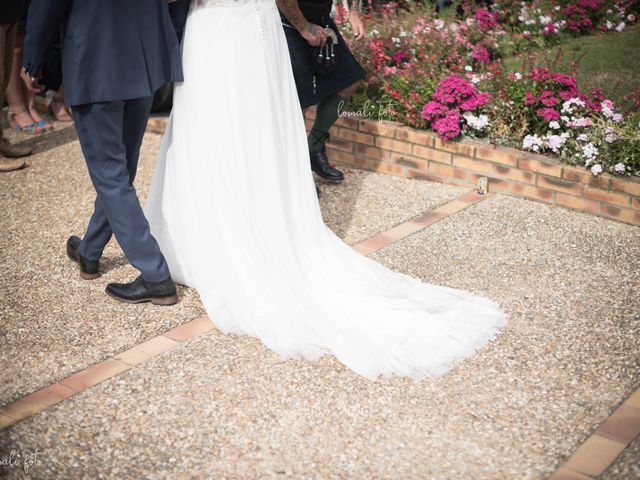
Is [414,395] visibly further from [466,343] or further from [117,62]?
[117,62]

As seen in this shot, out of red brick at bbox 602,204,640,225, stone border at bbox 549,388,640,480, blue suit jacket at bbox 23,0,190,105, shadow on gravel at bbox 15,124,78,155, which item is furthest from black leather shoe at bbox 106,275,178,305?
shadow on gravel at bbox 15,124,78,155

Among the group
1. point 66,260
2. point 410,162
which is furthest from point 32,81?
point 410,162

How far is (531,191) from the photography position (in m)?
5.27

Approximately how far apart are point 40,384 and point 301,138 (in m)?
1.72

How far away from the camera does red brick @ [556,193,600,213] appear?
502 centimetres

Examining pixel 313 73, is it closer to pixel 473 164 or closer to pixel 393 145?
pixel 393 145

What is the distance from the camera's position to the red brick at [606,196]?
16.0ft

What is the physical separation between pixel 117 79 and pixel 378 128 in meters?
2.75

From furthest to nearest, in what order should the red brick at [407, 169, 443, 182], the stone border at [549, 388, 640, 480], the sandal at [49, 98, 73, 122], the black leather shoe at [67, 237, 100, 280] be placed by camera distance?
1. the sandal at [49, 98, 73, 122]
2. the red brick at [407, 169, 443, 182]
3. the black leather shoe at [67, 237, 100, 280]
4. the stone border at [549, 388, 640, 480]

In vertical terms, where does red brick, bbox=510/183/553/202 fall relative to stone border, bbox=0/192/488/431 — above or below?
below

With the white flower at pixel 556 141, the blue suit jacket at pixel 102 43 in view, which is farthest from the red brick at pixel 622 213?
the blue suit jacket at pixel 102 43

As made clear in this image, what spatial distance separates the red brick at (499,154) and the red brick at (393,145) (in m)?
0.57

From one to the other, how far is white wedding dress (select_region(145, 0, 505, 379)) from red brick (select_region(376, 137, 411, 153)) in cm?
191

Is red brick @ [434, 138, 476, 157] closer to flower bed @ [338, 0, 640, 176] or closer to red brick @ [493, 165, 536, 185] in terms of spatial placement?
flower bed @ [338, 0, 640, 176]
